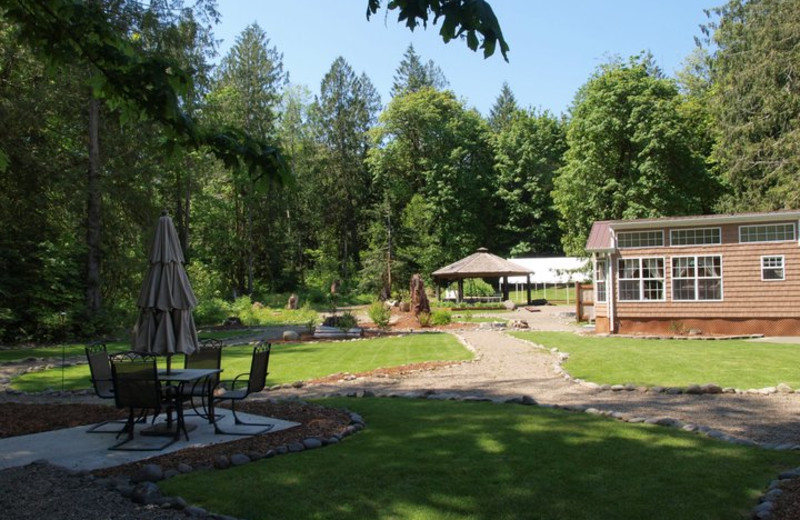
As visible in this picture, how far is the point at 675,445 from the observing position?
5930 millimetres

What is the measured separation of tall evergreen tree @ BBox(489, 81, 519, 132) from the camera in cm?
7025

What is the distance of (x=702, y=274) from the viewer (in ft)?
65.6

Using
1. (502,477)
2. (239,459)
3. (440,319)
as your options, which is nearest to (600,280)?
(440,319)

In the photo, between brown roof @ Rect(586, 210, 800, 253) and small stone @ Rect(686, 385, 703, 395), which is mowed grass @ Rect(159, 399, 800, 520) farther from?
brown roof @ Rect(586, 210, 800, 253)

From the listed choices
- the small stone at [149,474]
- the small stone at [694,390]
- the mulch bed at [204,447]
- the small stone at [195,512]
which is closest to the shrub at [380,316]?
the mulch bed at [204,447]

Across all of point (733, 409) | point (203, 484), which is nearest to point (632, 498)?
point (203, 484)

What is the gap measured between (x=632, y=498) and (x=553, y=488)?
561 millimetres

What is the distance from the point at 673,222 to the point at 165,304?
17.4m

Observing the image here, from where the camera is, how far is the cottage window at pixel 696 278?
65.0ft

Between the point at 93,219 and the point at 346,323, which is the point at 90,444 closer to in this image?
the point at 346,323

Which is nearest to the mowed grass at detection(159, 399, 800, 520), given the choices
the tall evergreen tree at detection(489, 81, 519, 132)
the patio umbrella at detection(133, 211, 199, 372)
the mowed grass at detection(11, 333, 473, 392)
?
the patio umbrella at detection(133, 211, 199, 372)

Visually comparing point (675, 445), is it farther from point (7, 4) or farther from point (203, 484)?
point (7, 4)

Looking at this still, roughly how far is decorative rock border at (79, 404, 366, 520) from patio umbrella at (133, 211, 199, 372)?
199 cm

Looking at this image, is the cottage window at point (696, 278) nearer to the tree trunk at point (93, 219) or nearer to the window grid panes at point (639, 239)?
the window grid panes at point (639, 239)
